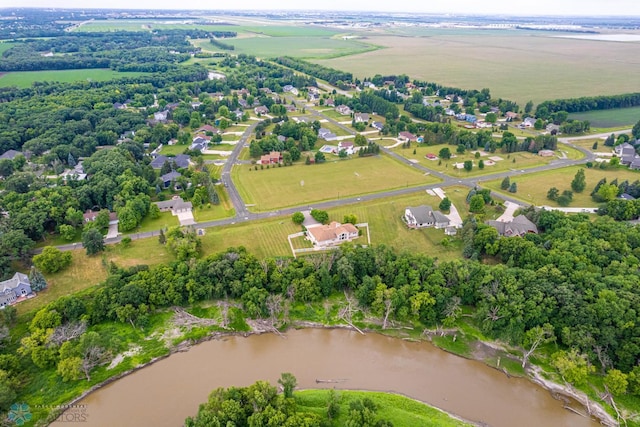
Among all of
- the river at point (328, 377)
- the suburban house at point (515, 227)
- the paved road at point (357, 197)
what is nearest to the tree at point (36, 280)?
the paved road at point (357, 197)

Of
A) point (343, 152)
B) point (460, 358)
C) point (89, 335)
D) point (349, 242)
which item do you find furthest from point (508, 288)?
point (343, 152)

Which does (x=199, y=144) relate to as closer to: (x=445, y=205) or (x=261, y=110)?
(x=261, y=110)

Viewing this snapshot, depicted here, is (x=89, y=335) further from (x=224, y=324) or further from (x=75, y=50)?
(x=75, y=50)

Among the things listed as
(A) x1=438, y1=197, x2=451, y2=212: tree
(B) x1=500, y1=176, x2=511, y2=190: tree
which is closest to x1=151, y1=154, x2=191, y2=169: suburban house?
(A) x1=438, y1=197, x2=451, y2=212: tree

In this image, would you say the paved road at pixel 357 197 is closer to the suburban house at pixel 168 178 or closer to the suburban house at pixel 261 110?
the suburban house at pixel 168 178

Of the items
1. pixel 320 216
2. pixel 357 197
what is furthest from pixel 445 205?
pixel 320 216
